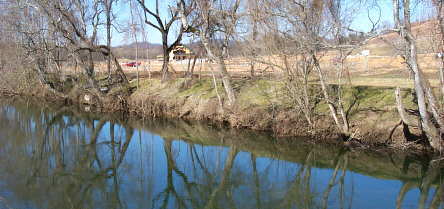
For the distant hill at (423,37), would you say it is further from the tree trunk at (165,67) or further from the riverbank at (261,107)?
the tree trunk at (165,67)

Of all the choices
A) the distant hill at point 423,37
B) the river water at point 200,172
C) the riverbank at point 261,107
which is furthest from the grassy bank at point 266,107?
the distant hill at point 423,37

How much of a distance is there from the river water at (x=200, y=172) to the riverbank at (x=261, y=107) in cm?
76

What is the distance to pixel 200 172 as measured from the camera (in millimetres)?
12789

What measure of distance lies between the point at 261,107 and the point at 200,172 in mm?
5839

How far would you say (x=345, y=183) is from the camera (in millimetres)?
11281

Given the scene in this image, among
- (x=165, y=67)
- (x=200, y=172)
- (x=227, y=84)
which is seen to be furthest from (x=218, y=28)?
(x=200, y=172)

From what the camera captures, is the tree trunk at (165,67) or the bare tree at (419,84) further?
the tree trunk at (165,67)

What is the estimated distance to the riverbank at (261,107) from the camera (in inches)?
567

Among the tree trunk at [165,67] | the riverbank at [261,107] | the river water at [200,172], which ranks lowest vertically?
the river water at [200,172]

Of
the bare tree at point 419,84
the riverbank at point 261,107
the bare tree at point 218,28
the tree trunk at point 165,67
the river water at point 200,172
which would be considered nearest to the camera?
the river water at point 200,172

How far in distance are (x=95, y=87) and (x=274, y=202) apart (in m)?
18.1

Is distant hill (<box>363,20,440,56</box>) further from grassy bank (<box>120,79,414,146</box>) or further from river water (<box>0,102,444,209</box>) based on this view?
river water (<box>0,102,444,209</box>)

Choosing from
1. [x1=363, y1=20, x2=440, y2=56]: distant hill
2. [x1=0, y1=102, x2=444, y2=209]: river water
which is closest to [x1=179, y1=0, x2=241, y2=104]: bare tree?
[x1=0, y1=102, x2=444, y2=209]: river water

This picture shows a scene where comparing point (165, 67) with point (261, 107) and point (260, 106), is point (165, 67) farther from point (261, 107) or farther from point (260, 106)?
point (261, 107)
